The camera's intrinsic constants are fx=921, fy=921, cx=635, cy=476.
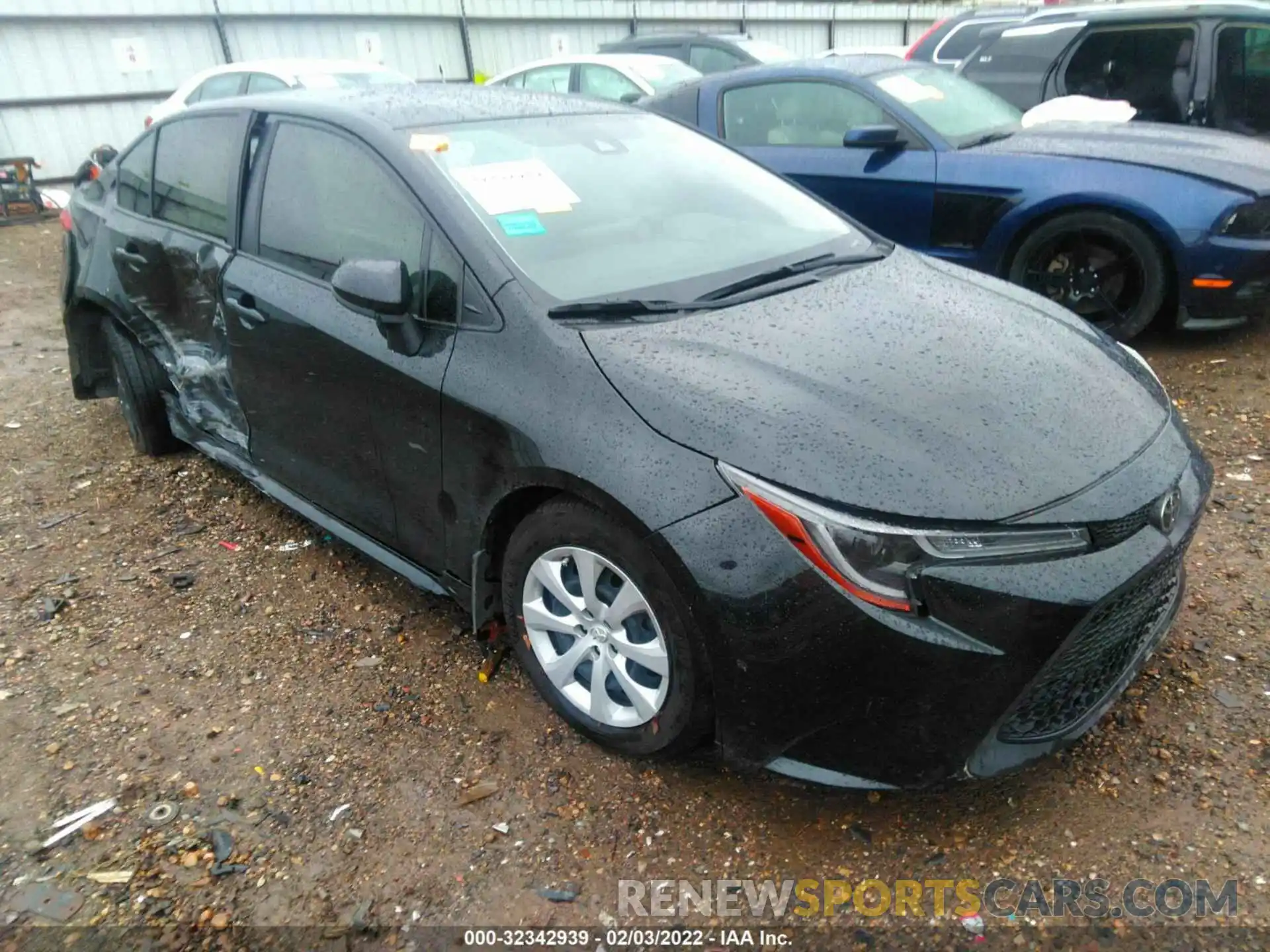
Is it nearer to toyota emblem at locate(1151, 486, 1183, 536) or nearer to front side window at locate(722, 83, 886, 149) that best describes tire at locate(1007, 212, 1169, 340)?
front side window at locate(722, 83, 886, 149)

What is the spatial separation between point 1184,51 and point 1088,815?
580 cm

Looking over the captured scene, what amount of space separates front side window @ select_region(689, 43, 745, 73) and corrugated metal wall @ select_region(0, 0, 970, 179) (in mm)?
5109

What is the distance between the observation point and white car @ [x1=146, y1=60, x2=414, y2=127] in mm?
9250

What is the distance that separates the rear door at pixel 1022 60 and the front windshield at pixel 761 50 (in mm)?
4837

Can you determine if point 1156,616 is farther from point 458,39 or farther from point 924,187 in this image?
point 458,39

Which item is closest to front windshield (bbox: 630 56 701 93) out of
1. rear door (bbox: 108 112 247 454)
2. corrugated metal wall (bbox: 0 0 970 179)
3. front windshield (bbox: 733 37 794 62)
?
front windshield (bbox: 733 37 794 62)

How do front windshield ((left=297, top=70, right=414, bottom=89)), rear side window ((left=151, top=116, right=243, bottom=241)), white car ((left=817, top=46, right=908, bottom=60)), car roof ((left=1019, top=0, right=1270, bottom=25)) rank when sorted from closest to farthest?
rear side window ((left=151, top=116, right=243, bottom=241))
car roof ((left=1019, top=0, right=1270, bottom=25))
white car ((left=817, top=46, right=908, bottom=60))
front windshield ((left=297, top=70, right=414, bottom=89))

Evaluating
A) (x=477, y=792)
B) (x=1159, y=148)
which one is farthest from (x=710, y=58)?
(x=477, y=792)

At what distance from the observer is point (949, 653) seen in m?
1.86

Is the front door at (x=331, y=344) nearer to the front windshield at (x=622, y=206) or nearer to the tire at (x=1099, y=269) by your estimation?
the front windshield at (x=622, y=206)

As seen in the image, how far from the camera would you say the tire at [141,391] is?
13.5ft

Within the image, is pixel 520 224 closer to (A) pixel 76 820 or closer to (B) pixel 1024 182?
(A) pixel 76 820

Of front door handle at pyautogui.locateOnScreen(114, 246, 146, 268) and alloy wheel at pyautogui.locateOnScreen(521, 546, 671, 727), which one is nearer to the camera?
alloy wheel at pyautogui.locateOnScreen(521, 546, 671, 727)

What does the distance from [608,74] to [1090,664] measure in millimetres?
9032
